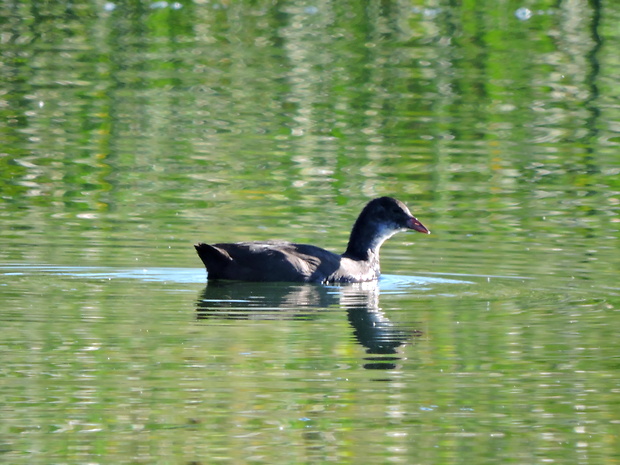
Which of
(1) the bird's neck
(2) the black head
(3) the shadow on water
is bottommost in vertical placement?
(3) the shadow on water

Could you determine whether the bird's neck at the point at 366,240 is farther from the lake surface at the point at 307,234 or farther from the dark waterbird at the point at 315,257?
the lake surface at the point at 307,234

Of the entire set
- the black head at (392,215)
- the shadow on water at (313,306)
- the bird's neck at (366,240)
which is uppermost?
the black head at (392,215)

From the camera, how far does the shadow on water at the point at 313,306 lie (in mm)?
9508

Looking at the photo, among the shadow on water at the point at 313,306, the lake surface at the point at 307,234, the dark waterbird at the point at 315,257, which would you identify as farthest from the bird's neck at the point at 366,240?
the shadow on water at the point at 313,306

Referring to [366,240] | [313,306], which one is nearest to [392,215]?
[366,240]

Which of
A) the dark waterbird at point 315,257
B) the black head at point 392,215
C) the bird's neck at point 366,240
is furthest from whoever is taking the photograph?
the black head at point 392,215

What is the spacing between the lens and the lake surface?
295 inches

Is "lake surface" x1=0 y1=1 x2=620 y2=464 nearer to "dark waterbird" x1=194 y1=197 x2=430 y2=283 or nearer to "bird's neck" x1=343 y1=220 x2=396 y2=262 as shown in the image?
"dark waterbird" x1=194 y1=197 x2=430 y2=283

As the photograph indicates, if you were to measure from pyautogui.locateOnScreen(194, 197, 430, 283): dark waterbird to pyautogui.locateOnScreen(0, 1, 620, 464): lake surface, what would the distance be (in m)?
0.17

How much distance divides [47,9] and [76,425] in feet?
79.7

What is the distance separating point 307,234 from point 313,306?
285 cm

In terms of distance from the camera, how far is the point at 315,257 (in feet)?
39.2

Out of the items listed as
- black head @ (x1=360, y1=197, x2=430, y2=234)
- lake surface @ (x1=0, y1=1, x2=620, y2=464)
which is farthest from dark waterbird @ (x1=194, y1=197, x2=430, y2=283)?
lake surface @ (x1=0, y1=1, x2=620, y2=464)

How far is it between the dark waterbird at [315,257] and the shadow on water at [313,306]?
0.32 feet
